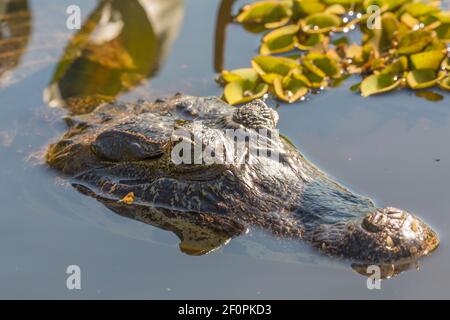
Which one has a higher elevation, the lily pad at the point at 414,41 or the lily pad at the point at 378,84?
the lily pad at the point at 414,41

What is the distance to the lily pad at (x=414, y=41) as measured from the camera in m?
6.55

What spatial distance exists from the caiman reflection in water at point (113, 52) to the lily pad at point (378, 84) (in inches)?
71.8

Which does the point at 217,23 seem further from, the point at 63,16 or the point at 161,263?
the point at 161,263

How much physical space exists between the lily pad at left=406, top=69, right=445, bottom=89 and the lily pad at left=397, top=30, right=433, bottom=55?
215 mm

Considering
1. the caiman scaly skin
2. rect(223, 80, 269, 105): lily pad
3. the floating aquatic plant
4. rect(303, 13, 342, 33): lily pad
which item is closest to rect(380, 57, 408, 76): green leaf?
the floating aquatic plant

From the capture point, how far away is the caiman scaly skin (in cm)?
427

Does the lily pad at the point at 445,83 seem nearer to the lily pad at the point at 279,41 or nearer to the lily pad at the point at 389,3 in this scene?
the lily pad at the point at 389,3

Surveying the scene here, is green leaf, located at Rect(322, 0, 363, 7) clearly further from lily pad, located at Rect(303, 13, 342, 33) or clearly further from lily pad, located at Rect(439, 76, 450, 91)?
lily pad, located at Rect(439, 76, 450, 91)

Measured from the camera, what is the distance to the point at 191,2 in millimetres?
8055

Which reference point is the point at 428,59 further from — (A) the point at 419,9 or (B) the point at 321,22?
(B) the point at 321,22

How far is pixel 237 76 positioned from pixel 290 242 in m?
2.41

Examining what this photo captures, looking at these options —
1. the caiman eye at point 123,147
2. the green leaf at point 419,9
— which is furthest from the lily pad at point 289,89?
the caiman eye at point 123,147

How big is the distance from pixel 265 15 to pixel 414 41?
1530 mm

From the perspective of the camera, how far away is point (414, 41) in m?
6.60
